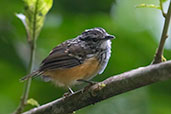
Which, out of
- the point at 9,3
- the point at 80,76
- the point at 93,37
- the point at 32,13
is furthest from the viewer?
the point at 9,3

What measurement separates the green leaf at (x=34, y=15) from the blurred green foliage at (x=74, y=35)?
2.69ft

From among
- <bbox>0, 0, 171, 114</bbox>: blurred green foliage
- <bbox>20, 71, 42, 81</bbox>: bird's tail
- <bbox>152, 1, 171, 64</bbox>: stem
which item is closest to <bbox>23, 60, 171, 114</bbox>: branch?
<bbox>152, 1, 171, 64</bbox>: stem

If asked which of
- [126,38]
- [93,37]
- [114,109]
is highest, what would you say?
[93,37]

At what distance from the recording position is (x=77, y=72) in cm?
393

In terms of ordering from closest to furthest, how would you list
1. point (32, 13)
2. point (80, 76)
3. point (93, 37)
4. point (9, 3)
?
point (32, 13)
point (80, 76)
point (93, 37)
point (9, 3)

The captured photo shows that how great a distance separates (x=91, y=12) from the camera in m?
4.74

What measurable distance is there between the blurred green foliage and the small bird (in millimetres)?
309

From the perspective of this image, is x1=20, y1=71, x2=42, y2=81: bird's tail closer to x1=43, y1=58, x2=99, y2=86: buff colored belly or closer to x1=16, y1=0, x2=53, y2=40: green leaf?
x1=43, y1=58, x2=99, y2=86: buff colored belly

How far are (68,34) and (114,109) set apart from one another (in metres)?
1.14

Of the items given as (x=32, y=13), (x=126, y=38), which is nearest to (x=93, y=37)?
(x=126, y=38)

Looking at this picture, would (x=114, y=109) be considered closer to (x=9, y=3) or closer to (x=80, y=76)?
(x=80, y=76)

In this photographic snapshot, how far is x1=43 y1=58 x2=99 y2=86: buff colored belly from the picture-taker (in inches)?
154

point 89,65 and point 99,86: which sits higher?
point 99,86

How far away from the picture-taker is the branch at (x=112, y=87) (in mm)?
2541
